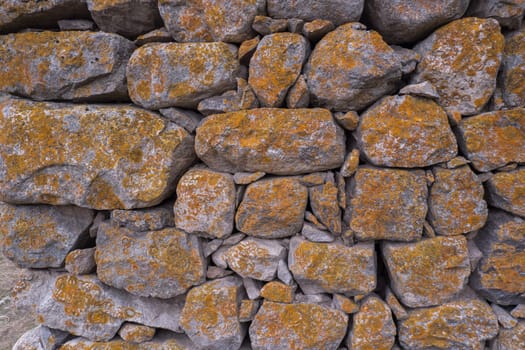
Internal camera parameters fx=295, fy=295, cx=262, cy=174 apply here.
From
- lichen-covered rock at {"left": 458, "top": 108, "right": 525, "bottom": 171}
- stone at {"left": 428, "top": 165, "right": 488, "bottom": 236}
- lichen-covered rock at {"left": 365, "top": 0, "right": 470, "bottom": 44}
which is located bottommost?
stone at {"left": 428, "top": 165, "right": 488, "bottom": 236}

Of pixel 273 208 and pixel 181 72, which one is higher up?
pixel 181 72

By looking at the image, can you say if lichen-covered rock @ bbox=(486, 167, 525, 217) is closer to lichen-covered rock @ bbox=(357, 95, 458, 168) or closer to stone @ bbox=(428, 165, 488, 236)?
stone @ bbox=(428, 165, 488, 236)

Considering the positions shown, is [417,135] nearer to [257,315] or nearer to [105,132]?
[257,315]

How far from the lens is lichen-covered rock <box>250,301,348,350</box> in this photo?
1.85 meters

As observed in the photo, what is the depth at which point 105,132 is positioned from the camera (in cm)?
185

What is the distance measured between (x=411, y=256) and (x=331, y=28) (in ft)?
4.75

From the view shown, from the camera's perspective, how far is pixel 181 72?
1820 mm

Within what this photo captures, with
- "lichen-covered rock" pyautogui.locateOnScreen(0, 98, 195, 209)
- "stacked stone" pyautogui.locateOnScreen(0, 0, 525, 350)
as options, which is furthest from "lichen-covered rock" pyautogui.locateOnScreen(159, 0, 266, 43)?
"lichen-covered rock" pyautogui.locateOnScreen(0, 98, 195, 209)

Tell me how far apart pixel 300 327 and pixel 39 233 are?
1.86 meters

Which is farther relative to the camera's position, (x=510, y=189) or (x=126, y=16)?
(x=126, y=16)

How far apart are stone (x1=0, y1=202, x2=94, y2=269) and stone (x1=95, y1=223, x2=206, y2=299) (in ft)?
0.87

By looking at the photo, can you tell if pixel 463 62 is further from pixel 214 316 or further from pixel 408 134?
pixel 214 316

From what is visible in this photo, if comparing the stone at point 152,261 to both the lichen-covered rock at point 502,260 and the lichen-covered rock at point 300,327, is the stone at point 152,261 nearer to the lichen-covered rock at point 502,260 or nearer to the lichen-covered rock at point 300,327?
the lichen-covered rock at point 300,327

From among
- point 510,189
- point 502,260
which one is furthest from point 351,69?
point 502,260
